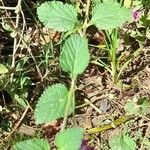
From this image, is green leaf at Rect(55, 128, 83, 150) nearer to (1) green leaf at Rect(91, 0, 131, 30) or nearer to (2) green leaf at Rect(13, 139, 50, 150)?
(2) green leaf at Rect(13, 139, 50, 150)

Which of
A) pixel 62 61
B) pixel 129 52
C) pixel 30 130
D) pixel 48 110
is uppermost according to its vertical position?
pixel 62 61

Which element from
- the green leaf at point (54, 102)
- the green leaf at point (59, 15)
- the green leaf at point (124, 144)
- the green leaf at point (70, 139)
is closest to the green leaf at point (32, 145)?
the green leaf at point (70, 139)

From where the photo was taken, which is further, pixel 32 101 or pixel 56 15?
pixel 32 101

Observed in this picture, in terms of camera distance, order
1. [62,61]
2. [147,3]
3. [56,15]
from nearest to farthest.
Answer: [62,61], [56,15], [147,3]

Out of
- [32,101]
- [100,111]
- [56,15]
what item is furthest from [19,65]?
[56,15]

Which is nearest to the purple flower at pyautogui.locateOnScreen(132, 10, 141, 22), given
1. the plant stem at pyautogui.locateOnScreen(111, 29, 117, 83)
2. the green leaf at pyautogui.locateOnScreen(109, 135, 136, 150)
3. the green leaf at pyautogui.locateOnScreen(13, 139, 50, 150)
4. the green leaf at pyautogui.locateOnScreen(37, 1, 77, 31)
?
the plant stem at pyautogui.locateOnScreen(111, 29, 117, 83)

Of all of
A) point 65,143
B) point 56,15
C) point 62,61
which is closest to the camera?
point 65,143

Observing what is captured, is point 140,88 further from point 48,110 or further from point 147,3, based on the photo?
point 48,110
